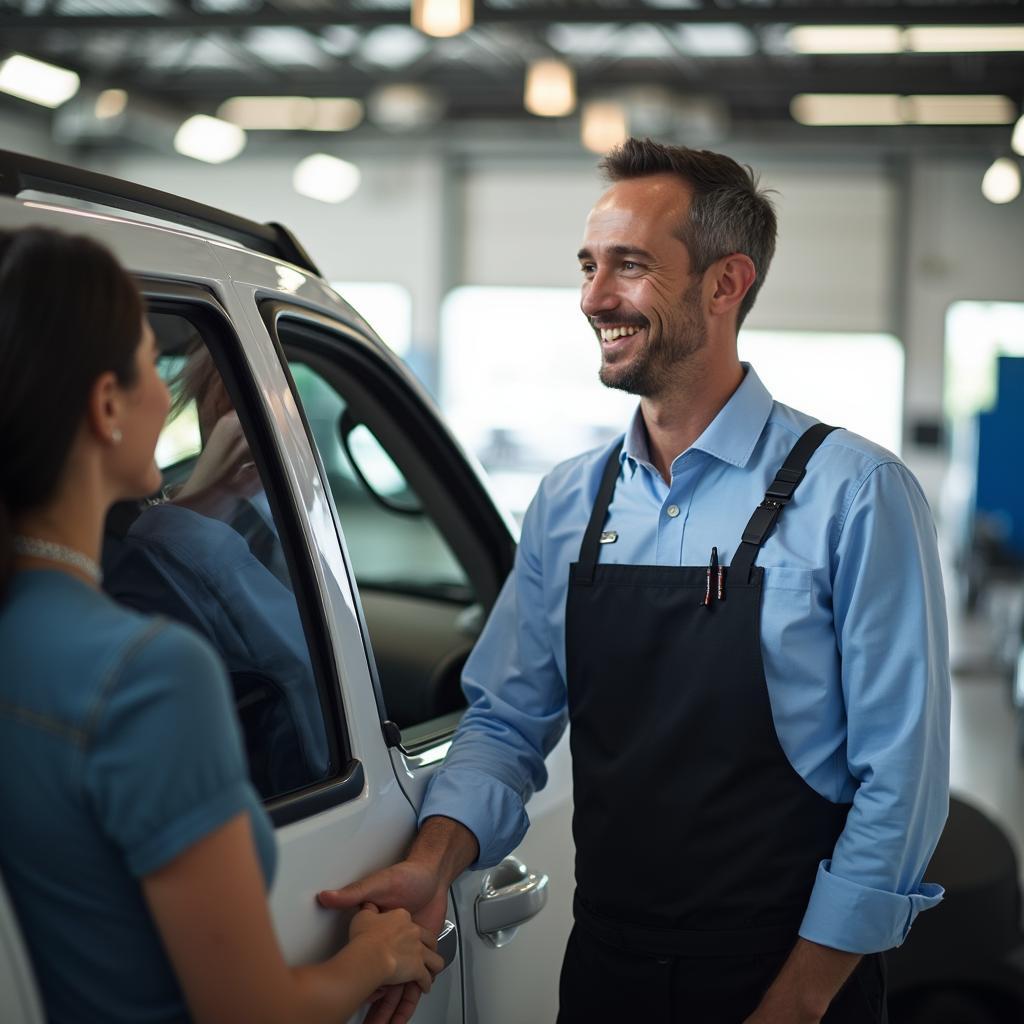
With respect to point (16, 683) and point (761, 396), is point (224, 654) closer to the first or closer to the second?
point (16, 683)

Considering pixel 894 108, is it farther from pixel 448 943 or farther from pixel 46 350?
pixel 46 350

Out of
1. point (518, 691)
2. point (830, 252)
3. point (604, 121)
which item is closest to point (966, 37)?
point (604, 121)

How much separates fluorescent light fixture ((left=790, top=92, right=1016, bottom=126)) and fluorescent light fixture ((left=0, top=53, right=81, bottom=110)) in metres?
5.64

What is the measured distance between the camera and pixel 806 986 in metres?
1.48

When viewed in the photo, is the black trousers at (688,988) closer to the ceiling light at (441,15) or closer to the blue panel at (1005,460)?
the ceiling light at (441,15)

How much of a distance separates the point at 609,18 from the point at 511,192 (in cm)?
513

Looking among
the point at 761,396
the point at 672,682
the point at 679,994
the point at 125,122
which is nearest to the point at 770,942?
the point at 679,994

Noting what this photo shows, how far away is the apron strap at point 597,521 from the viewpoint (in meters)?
1.68

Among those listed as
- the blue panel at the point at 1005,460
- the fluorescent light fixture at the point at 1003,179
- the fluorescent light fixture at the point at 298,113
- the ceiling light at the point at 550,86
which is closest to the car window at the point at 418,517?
the ceiling light at the point at 550,86

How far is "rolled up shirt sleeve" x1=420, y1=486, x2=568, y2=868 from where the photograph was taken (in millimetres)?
1677

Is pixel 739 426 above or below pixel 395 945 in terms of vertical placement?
above

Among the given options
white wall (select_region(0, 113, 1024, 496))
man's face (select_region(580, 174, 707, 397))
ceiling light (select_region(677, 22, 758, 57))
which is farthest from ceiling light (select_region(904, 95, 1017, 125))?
man's face (select_region(580, 174, 707, 397))

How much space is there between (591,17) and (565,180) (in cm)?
497

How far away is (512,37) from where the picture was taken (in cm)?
1009
